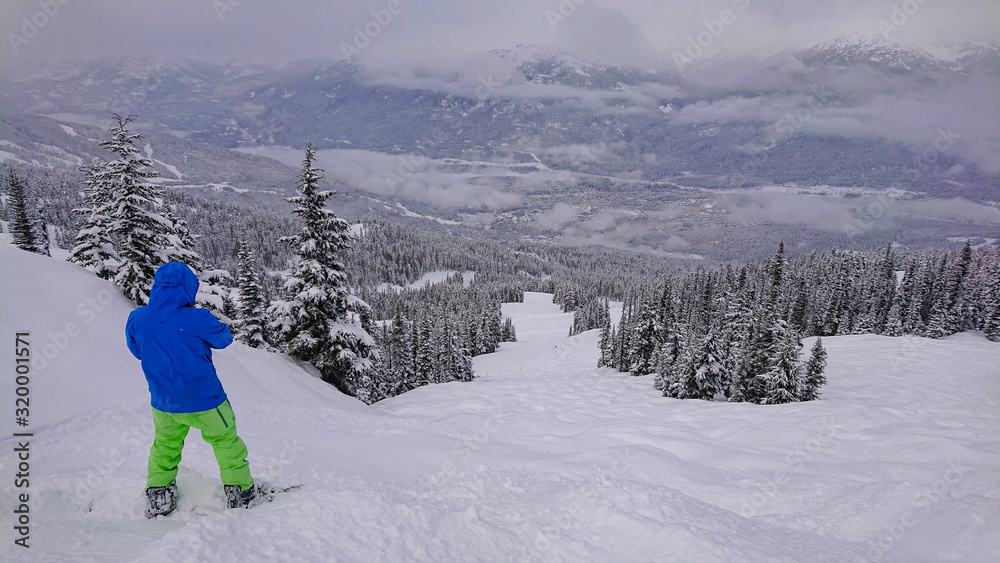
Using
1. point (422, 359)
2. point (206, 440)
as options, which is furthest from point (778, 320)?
point (206, 440)

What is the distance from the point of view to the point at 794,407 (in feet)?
62.2

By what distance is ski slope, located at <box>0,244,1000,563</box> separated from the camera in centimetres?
398

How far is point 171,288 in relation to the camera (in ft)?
14.1

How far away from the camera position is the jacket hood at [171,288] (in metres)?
4.24

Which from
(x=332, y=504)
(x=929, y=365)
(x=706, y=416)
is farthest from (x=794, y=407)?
(x=929, y=365)

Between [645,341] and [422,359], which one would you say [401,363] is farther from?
[645,341]

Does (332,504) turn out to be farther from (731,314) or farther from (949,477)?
(731,314)

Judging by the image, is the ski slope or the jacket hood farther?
the jacket hood

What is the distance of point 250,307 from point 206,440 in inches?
925

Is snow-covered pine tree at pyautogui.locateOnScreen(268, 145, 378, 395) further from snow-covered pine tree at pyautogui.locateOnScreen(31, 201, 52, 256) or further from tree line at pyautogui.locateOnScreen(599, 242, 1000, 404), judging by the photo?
tree line at pyautogui.locateOnScreen(599, 242, 1000, 404)

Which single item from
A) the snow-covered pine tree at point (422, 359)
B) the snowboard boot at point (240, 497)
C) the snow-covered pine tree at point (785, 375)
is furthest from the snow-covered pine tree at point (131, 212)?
the snow-covered pine tree at point (785, 375)

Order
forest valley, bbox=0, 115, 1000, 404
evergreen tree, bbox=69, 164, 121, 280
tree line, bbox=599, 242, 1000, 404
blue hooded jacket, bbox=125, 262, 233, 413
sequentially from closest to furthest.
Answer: blue hooded jacket, bbox=125, 262, 233, 413, evergreen tree, bbox=69, 164, 121, 280, forest valley, bbox=0, 115, 1000, 404, tree line, bbox=599, 242, 1000, 404

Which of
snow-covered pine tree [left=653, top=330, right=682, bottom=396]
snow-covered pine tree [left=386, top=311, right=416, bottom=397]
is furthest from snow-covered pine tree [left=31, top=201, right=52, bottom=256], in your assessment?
snow-covered pine tree [left=653, top=330, right=682, bottom=396]

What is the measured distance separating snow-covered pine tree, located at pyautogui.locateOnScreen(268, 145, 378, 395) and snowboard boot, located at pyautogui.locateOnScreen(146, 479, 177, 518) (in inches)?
511
